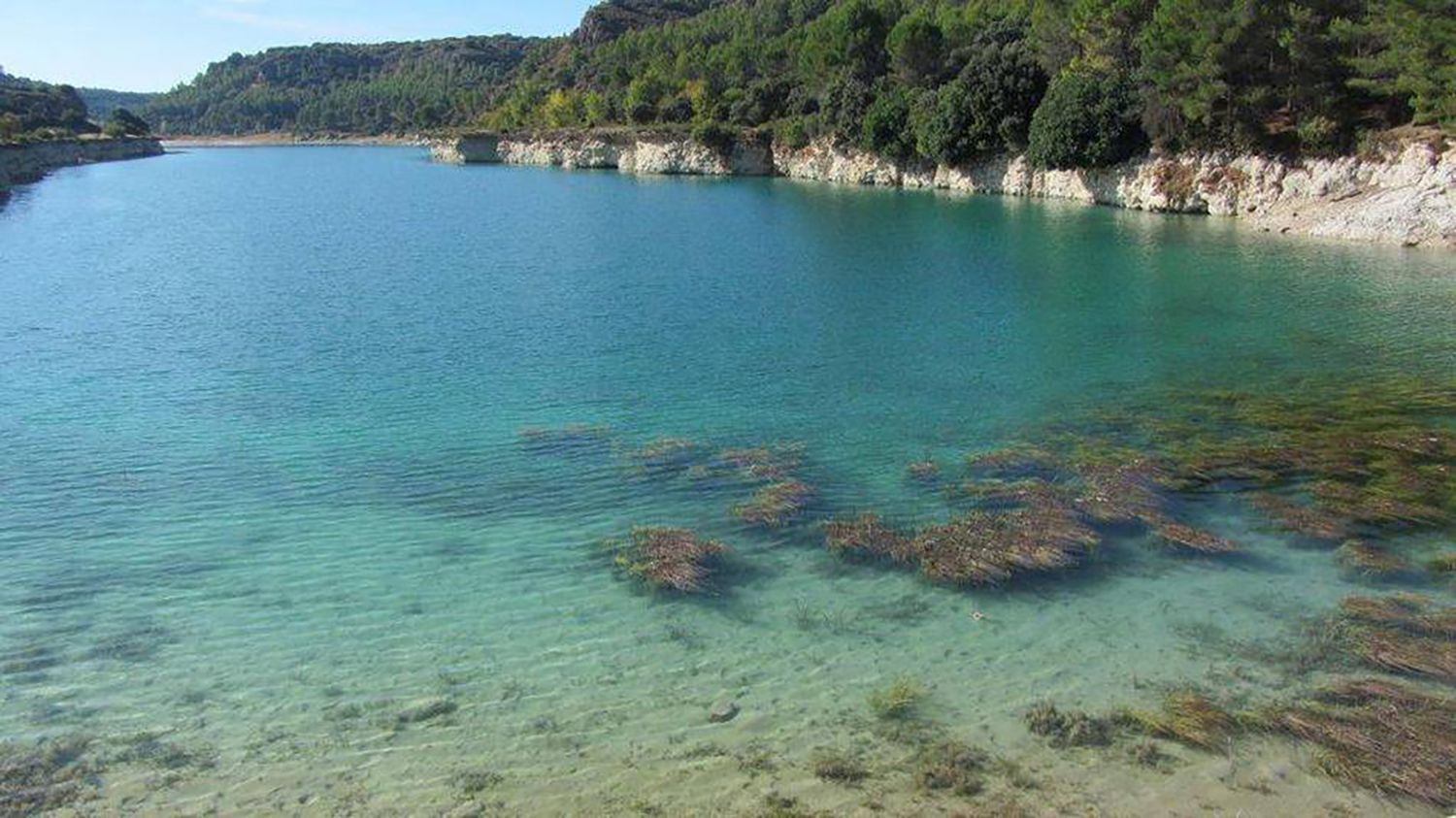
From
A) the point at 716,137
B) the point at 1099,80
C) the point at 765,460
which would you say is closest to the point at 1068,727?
the point at 765,460

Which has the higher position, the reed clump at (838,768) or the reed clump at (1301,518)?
the reed clump at (1301,518)

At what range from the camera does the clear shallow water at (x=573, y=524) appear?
33.4ft

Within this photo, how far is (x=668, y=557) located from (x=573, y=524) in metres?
2.36

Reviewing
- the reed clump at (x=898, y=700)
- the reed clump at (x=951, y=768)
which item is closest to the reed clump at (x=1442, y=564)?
the reed clump at (x=898, y=700)

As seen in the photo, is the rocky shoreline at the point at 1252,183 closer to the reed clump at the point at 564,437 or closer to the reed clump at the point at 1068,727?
the reed clump at the point at 564,437

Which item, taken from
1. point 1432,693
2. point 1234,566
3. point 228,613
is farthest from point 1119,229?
point 228,613

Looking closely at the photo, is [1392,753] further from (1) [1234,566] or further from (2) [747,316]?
(2) [747,316]

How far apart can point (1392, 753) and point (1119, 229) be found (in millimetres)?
45214

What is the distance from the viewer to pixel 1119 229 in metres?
50.8

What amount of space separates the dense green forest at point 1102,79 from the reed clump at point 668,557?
4605 centimetres

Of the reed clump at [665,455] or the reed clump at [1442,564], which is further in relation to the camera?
the reed clump at [665,455]

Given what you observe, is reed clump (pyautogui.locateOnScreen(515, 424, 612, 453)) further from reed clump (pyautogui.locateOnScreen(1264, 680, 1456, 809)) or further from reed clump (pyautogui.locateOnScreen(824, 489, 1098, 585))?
reed clump (pyautogui.locateOnScreen(1264, 680, 1456, 809))

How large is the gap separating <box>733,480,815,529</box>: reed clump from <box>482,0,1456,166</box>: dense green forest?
4326cm

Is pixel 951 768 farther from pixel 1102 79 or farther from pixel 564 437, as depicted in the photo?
pixel 1102 79
